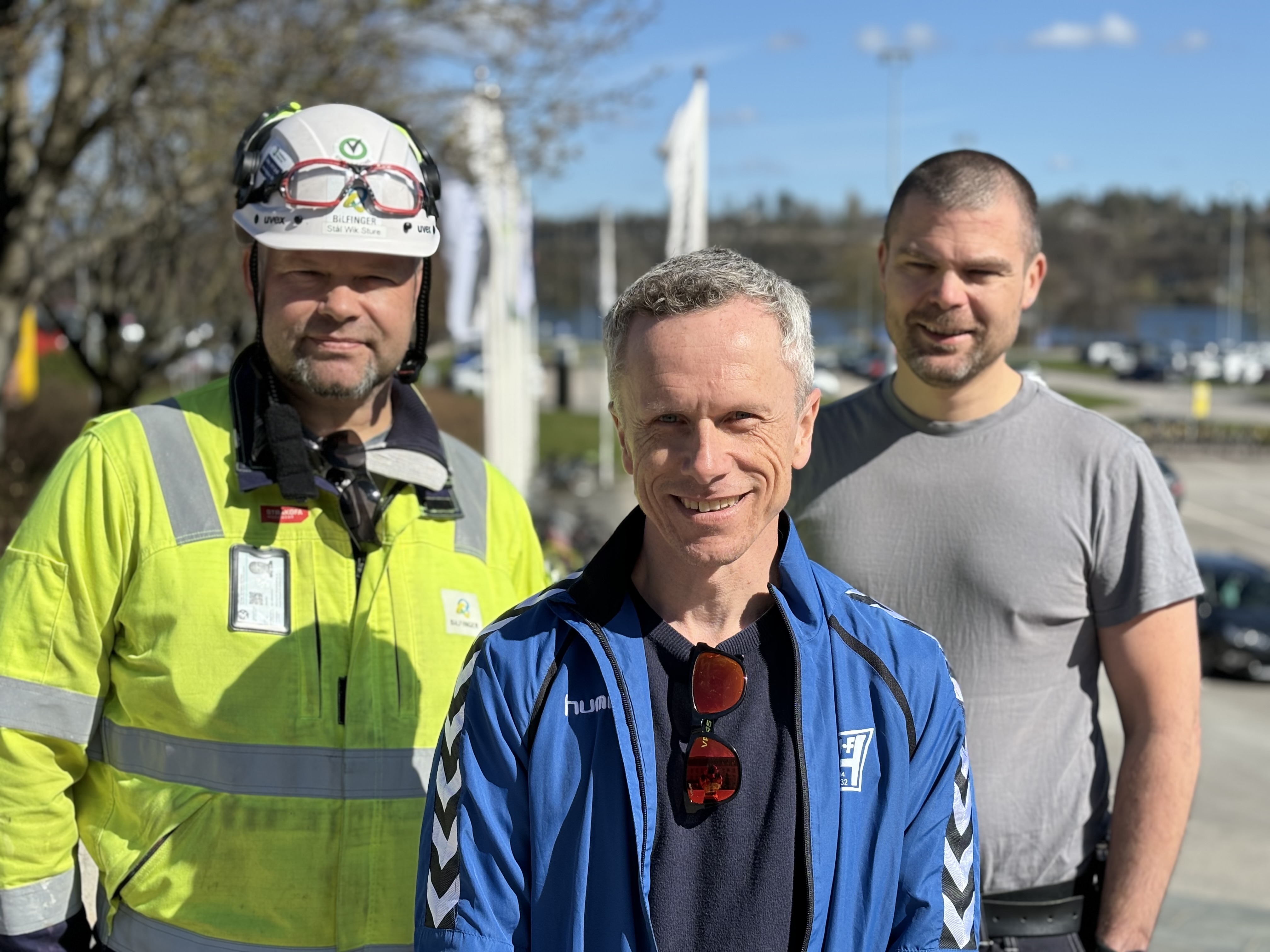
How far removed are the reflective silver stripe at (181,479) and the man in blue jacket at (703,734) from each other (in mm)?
778

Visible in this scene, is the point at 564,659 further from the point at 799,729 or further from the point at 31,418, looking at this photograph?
the point at 31,418

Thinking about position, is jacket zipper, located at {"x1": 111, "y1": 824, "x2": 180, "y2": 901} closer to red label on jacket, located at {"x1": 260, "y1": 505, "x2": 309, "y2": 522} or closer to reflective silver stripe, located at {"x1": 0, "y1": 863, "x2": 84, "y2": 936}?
reflective silver stripe, located at {"x1": 0, "y1": 863, "x2": 84, "y2": 936}

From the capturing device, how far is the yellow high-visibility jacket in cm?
236

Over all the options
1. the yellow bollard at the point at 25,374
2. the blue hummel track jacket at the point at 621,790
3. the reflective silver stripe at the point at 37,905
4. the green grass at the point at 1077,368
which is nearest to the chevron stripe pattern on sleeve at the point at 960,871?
the blue hummel track jacket at the point at 621,790

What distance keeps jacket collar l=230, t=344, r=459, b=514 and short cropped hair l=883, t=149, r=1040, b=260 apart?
3.83 ft

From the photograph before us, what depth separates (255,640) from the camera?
7.97 feet

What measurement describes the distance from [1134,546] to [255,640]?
5.94 ft

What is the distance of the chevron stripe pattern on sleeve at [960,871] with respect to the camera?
1935 mm

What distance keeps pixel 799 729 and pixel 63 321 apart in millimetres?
18399

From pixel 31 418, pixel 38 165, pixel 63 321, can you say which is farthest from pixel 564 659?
pixel 31 418

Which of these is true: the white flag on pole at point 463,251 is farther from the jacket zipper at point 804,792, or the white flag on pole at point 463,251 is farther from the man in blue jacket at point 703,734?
the jacket zipper at point 804,792

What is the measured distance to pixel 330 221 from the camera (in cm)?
257

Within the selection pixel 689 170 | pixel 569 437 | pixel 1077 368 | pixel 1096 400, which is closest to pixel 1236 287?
pixel 1077 368

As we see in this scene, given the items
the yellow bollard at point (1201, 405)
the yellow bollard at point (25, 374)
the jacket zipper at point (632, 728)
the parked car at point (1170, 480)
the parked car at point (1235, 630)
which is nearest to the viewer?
the jacket zipper at point (632, 728)
